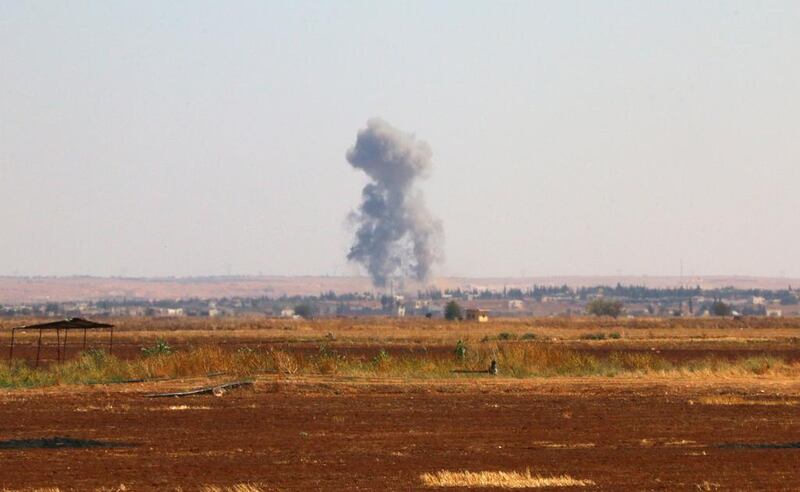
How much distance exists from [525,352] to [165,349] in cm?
1331

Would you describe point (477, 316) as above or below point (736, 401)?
above

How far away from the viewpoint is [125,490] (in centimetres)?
1800

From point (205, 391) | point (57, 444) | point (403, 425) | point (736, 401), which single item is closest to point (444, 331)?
point (205, 391)

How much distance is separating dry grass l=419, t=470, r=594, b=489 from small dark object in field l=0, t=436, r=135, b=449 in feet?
22.2

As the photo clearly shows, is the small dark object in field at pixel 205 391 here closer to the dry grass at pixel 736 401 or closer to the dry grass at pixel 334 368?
the dry grass at pixel 334 368

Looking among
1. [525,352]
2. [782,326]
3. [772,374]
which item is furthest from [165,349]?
[782,326]

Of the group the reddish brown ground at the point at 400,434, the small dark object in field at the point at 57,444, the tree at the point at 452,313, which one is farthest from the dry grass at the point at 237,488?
the tree at the point at 452,313

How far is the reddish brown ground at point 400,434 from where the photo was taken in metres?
19.6

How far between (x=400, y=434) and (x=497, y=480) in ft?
22.2

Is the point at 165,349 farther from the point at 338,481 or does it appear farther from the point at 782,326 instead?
the point at 782,326

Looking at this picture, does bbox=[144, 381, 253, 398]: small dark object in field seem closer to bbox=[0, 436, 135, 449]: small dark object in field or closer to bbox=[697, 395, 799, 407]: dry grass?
bbox=[0, 436, 135, 449]: small dark object in field

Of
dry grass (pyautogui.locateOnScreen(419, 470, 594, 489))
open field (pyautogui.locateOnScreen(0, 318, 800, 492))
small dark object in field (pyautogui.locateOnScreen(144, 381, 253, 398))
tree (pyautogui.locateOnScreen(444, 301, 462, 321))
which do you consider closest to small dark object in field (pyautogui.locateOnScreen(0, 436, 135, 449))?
open field (pyautogui.locateOnScreen(0, 318, 800, 492))

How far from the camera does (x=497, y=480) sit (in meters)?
19.0

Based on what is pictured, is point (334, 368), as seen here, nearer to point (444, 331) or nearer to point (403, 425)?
point (403, 425)
